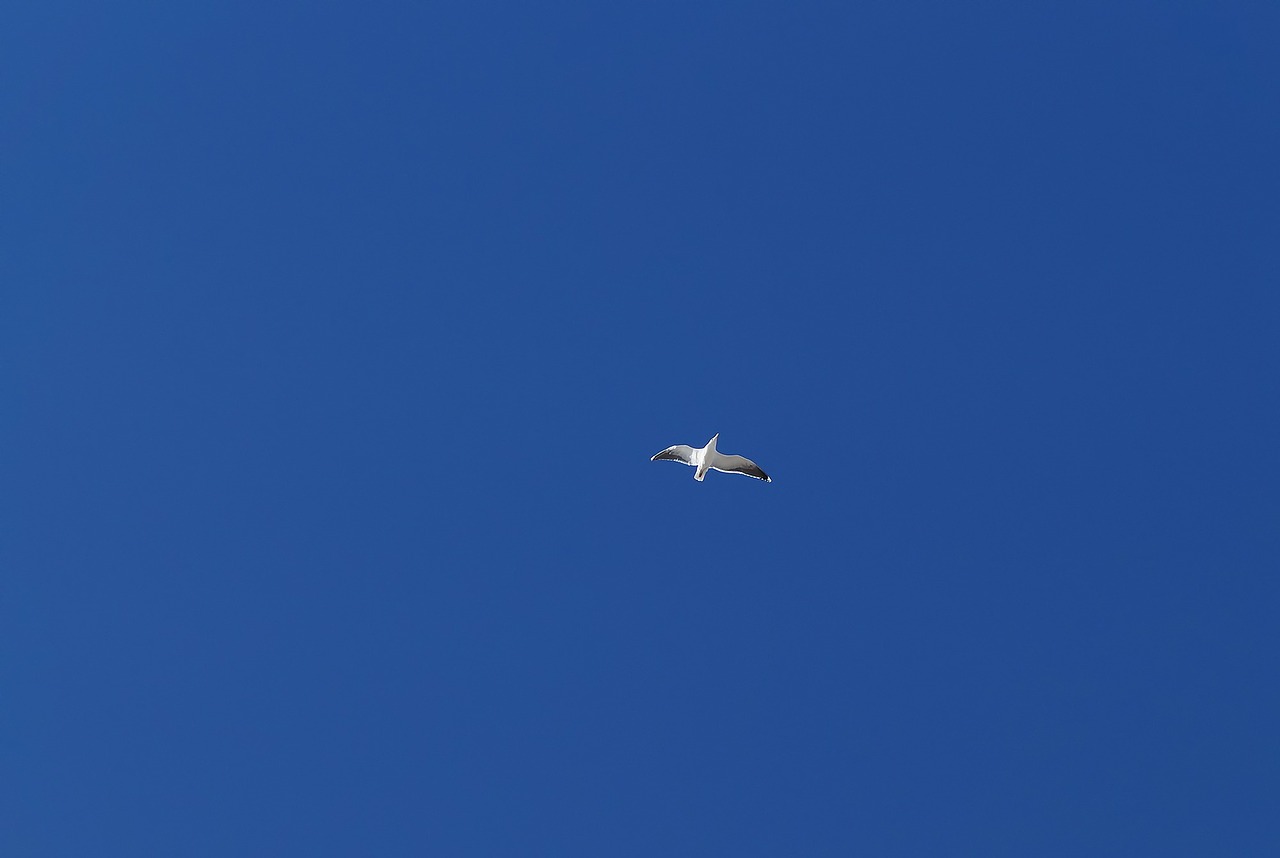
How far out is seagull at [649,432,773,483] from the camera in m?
44.6

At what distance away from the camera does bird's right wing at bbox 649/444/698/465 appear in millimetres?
45125

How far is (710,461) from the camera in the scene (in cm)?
4456

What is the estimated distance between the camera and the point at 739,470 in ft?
148

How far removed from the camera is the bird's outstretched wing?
147 ft

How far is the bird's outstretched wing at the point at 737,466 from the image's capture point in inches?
1763

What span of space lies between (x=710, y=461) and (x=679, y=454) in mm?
1328

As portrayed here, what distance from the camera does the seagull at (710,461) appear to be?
4456 centimetres

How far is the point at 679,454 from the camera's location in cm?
4538

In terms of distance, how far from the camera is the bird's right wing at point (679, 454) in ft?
148

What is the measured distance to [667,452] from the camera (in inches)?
1784

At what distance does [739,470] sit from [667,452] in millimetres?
2550

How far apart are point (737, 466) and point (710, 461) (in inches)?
43.0

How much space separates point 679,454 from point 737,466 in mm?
2044
